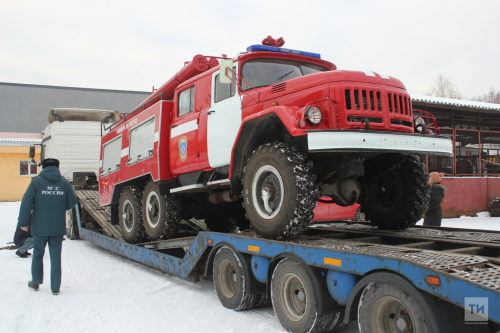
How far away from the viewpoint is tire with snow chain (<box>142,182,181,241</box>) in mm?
7105

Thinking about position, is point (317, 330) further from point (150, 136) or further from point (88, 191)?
point (88, 191)

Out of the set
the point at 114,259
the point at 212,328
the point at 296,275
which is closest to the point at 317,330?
the point at 296,275

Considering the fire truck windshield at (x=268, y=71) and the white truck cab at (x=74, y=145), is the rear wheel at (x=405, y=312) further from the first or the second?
the white truck cab at (x=74, y=145)

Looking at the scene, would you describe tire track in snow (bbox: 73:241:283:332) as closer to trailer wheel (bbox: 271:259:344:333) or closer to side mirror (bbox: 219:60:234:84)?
trailer wheel (bbox: 271:259:344:333)

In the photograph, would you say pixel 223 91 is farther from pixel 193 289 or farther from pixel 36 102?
pixel 36 102

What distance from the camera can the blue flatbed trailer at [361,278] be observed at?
2799 mm

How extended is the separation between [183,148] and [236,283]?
233 centimetres

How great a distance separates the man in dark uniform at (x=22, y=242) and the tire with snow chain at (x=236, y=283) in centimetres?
484

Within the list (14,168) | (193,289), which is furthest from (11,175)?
(193,289)

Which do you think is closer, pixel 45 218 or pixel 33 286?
pixel 45 218

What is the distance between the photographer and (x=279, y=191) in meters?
4.58

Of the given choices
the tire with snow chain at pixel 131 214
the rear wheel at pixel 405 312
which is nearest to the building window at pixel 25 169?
the tire with snow chain at pixel 131 214

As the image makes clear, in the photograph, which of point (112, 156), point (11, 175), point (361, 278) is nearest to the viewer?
point (361, 278)

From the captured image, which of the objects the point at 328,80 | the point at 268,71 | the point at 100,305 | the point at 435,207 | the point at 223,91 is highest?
the point at 268,71
